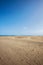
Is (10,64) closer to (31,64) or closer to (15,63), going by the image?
(15,63)

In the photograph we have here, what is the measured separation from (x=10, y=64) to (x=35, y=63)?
203 cm

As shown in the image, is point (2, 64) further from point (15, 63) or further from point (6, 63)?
point (15, 63)

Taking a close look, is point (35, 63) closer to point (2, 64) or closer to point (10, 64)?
point (10, 64)

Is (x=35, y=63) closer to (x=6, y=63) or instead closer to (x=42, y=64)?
(x=42, y=64)

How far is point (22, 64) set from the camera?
6.73 metres

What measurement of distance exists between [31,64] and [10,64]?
5.44 ft

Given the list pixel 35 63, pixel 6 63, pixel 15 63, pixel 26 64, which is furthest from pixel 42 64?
pixel 6 63

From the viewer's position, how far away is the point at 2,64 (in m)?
6.60

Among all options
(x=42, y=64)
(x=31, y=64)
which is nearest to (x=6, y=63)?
(x=31, y=64)

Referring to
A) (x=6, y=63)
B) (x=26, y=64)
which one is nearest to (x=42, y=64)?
(x=26, y=64)

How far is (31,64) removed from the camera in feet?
22.2

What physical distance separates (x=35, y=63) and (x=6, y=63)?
235 centimetres

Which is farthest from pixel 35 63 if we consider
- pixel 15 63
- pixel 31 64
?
pixel 15 63

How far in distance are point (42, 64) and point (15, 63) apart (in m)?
2.16
